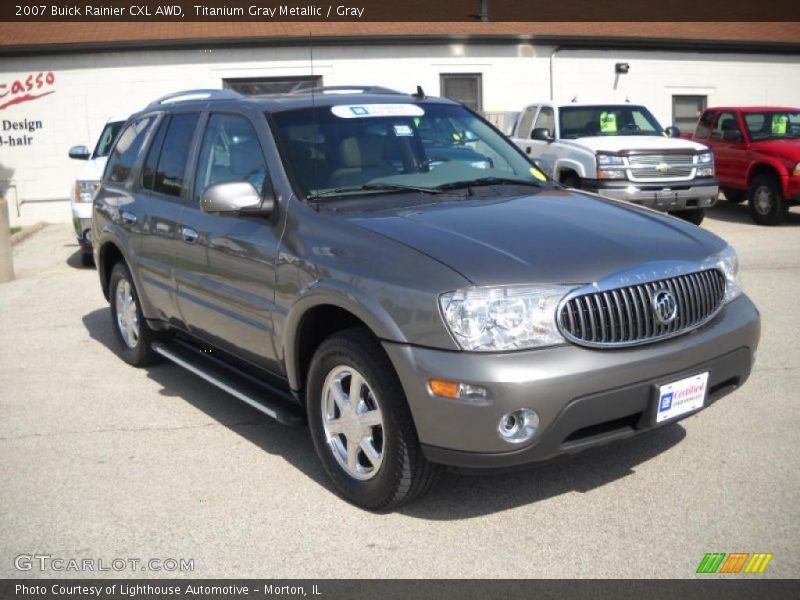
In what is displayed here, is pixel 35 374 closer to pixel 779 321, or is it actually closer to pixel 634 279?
pixel 634 279

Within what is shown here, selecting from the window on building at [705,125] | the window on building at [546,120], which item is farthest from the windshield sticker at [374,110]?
the window on building at [705,125]

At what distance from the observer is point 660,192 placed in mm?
12094

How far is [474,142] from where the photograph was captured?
5.39m

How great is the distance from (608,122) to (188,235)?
9.77m

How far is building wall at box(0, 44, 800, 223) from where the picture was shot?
18.4 m

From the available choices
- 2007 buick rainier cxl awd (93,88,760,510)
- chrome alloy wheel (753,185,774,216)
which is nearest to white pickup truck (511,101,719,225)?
chrome alloy wheel (753,185,774,216)

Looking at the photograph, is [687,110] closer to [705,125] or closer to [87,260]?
[705,125]

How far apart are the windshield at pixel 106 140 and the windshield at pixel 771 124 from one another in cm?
980

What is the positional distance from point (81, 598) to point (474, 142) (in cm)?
330

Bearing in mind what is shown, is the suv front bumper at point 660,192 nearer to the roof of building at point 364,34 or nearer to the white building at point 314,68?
the roof of building at point 364,34

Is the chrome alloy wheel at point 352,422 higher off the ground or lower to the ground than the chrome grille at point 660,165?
lower

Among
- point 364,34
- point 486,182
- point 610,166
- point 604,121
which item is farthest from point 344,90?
point 364,34

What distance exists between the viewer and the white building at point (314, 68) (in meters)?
18.4

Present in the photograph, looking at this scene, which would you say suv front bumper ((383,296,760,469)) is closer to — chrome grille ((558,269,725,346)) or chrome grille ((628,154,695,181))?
chrome grille ((558,269,725,346))
